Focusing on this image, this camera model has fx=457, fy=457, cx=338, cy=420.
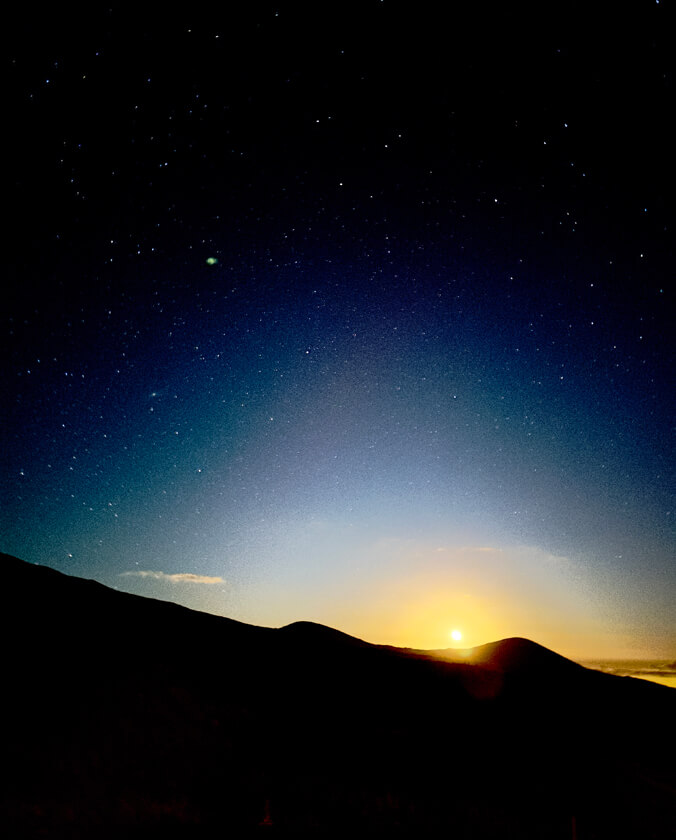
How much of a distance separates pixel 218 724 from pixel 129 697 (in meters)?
3.43

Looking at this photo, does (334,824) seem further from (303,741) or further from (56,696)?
(56,696)

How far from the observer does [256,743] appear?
628 inches

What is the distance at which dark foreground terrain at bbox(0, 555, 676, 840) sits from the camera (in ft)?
38.8

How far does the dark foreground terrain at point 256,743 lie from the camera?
11.8 metres

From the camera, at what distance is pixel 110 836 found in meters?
9.99

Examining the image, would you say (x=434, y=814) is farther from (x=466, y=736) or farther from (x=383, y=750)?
(x=466, y=736)

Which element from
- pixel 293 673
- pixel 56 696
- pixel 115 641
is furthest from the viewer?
pixel 293 673

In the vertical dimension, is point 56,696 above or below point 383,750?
above

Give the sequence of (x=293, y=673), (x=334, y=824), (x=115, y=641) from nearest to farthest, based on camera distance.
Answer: (x=334, y=824)
(x=115, y=641)
(x=293, y=673)

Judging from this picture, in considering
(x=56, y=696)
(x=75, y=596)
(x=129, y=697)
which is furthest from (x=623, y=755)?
(x=75, y=596)

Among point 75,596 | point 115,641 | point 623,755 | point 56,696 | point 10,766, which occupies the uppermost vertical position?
point 75,596

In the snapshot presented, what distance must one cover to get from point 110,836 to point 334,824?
537 cm

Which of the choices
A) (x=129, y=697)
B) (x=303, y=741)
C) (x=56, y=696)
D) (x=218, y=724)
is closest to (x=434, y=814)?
(x=303, y=741)

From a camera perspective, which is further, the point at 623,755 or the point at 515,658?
the point at 515,658
